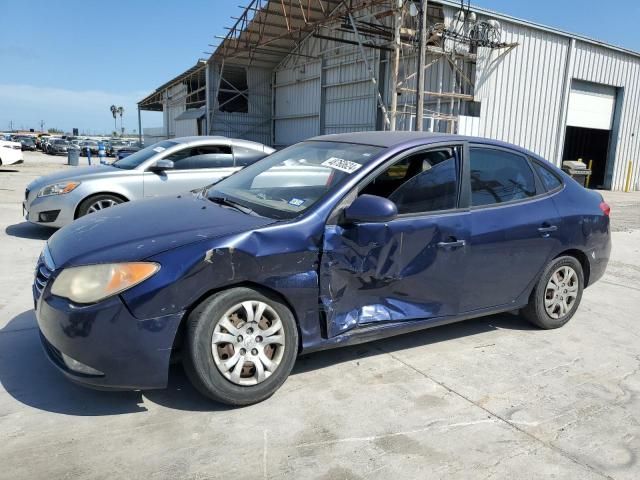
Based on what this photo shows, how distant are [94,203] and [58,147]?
124 ft

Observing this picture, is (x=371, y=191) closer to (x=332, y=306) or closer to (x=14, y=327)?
(x=332, y=306)

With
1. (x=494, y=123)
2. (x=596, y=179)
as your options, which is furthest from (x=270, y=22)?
(x=596, y=179)

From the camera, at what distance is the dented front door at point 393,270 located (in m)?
3.13

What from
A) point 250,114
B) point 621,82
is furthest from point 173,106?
point 621,82

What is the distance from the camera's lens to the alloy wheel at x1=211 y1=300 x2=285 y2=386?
281 cm

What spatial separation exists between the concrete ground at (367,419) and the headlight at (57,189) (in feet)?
10.1

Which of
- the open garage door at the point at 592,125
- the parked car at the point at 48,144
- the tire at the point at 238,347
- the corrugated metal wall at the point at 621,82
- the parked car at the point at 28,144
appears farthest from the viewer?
the parked car at the point at 28,144

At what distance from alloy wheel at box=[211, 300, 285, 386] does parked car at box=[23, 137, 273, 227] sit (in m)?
4.70

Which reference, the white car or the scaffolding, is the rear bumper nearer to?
the scaffolding

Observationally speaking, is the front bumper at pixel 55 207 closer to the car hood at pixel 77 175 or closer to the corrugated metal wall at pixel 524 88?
the car hood at pixel 77 175

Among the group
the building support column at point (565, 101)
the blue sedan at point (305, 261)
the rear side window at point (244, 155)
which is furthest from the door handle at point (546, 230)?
the building support column at point (565, 101)

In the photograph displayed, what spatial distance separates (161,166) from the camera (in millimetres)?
7098

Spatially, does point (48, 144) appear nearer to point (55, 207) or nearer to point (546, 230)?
point (55, 207)

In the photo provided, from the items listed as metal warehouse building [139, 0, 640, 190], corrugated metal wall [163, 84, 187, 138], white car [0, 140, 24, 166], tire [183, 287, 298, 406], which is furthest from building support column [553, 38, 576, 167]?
corrugated metal wall [163, 84, 187, 138]
